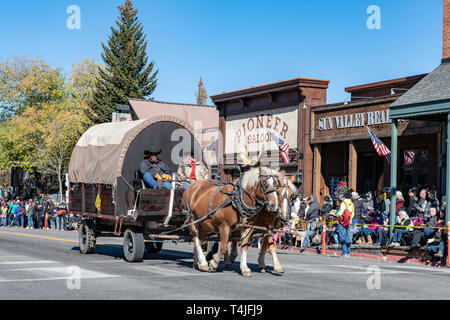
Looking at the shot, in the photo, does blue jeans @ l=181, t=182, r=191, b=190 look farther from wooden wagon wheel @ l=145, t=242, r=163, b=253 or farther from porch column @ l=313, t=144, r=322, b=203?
porch column @ l=313, t=144, r=322, b=203

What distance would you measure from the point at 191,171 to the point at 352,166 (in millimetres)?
13345

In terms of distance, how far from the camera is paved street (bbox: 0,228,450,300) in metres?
9.60

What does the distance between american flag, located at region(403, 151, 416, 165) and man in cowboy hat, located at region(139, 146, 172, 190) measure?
13.4 m

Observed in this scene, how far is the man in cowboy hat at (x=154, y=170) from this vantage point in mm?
14672

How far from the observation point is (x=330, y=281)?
37.8ft

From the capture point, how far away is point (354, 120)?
2711 centimetres

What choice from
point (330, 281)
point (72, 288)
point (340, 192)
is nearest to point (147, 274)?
point (72, 288)

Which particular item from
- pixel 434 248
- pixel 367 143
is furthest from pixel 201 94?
pixel 434 248

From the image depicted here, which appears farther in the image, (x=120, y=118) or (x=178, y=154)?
(x=120, y=118)

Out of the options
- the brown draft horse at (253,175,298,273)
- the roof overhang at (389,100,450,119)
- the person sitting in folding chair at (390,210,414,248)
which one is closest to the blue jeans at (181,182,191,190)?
the brown draft horse at (253,175,298,273)

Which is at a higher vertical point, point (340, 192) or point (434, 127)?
point (434, 127)

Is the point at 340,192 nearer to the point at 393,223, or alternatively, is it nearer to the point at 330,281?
the point at 393,223

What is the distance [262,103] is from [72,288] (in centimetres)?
2494
